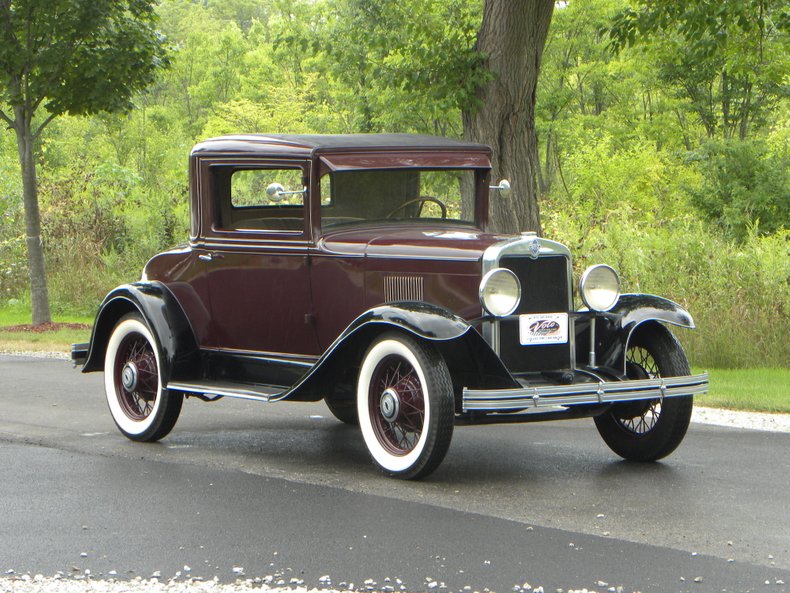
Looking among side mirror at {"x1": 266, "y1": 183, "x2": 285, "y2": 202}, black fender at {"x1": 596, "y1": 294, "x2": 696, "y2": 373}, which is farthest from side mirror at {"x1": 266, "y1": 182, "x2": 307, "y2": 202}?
black fender at {"x1": 596, "y1": 294, "x2": 696, "y2": 373}

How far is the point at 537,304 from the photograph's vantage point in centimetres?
692

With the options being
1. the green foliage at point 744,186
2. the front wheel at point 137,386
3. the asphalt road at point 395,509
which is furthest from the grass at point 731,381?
the green foliage at point 744,186

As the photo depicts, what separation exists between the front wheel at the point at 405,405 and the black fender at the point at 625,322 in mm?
1246

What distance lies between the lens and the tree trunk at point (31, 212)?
51.3 feet

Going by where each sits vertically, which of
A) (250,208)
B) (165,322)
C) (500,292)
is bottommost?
(165,322)

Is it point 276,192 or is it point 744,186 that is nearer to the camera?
point 276,192

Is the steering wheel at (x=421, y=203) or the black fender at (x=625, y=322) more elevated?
the steering wheel at (x=421, y=203)

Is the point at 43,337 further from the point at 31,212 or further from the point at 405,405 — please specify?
the point at 405,405

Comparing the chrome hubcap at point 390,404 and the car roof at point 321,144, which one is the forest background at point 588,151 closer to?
the car roof at point 321,144

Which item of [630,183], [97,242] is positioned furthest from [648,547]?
[630,183]

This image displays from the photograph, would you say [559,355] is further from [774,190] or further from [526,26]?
[774,190]

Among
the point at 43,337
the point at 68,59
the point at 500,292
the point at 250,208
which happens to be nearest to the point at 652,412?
the point at 500,292

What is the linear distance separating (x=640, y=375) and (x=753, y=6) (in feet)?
22.6

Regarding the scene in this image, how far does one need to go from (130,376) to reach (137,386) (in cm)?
9
